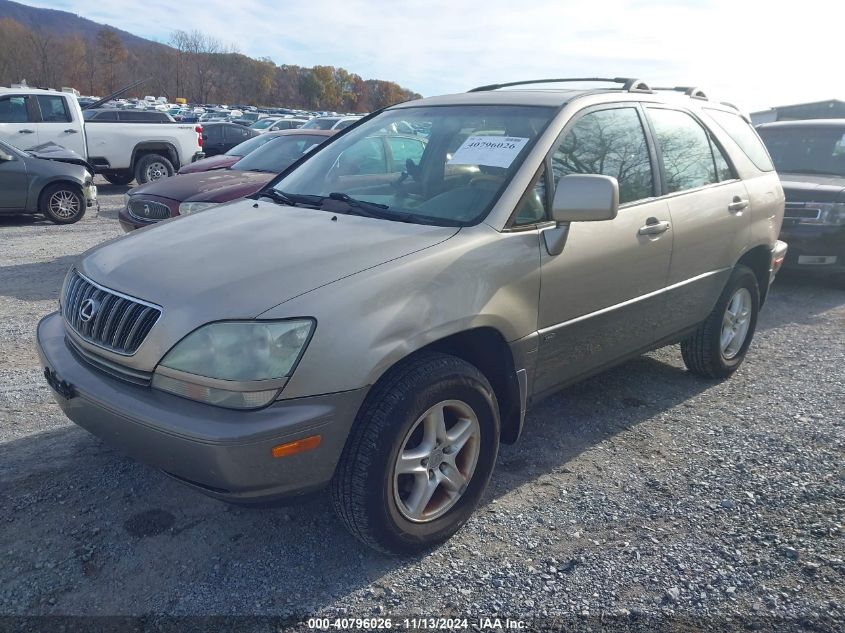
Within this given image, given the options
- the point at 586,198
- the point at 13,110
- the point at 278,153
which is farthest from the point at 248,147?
the point at 586,198

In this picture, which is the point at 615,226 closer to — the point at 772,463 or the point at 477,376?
the point at 477,376

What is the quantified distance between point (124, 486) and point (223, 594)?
98 centimetres

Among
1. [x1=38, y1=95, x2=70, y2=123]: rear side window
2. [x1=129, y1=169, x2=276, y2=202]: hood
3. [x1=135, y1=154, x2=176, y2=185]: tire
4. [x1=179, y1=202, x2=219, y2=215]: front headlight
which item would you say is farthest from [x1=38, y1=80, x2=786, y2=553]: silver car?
[x1=135, y1=154, x2=176, y2=185]: tire

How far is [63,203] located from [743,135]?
9722 mm

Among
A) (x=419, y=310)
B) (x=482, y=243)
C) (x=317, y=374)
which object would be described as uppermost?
(x=482, y=243)

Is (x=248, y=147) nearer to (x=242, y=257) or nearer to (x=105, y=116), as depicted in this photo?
(x=242, y=257)

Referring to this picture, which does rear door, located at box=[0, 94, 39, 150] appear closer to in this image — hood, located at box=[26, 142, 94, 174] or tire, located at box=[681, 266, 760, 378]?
hood, located at box=[26, 142, 94, 174]

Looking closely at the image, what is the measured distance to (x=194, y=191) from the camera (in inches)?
287

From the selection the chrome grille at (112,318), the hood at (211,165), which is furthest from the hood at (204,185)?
the chrome grille at (112,318)

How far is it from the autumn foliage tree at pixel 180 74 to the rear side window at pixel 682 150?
220 feet

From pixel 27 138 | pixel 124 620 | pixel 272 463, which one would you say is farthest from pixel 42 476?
pixel 27 138

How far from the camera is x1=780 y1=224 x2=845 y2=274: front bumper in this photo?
7480mm

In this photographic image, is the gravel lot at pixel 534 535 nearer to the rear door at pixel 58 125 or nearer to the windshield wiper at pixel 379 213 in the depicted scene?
the windshield wiper at pixel 379 213

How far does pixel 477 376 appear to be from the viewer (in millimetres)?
2883
